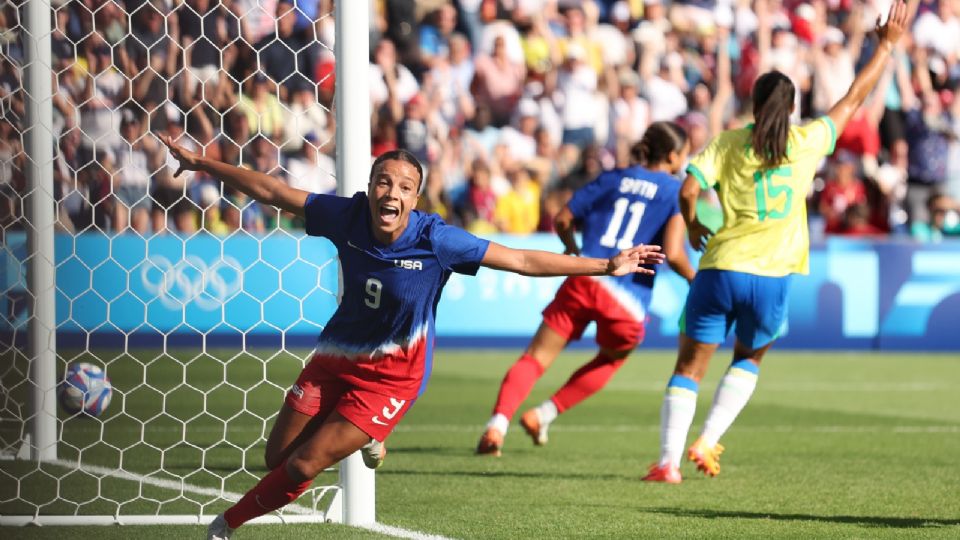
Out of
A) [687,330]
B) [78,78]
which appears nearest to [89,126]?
[78,78]

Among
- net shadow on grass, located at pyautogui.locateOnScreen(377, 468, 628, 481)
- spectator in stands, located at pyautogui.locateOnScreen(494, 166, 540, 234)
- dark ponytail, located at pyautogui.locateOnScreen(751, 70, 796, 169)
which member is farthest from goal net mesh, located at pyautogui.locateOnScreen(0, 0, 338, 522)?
spectator in stands, located at pyautogui.locateOnScreen(494, 166, 540, 234)

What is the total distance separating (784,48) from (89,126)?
35.2 feet

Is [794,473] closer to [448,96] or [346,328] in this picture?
[346,328]

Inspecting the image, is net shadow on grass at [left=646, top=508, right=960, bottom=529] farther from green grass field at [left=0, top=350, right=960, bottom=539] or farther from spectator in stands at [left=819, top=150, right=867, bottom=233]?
spectator in stands at [left=819, top=150, right=867, bottom=233]

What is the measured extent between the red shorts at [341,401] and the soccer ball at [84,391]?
8.09 ft

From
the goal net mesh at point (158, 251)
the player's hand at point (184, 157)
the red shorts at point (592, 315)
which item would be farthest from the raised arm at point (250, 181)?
the red shorts at point (592, 315)

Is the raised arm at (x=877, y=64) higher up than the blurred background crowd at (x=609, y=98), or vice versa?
the raised arm at (x=877, y=64)

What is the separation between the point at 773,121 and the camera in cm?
738

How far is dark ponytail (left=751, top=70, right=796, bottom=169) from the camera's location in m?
7.39

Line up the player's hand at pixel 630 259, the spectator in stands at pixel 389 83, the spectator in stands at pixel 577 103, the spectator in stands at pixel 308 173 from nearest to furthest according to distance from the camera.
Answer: the player's hand at pixel 630 259 < the spectator in stands at pixel 308 173 < the spectator in stands at pixel 389 83 < the spectator in stands at pixel 577 103

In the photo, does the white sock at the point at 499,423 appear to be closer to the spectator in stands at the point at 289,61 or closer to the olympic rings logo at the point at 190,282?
the spectator in stands at the point at 289,61

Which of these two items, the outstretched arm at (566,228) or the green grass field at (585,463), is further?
the outstretched arm at (566,228)

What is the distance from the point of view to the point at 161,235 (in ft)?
47.2

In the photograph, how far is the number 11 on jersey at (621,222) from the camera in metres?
8.82
